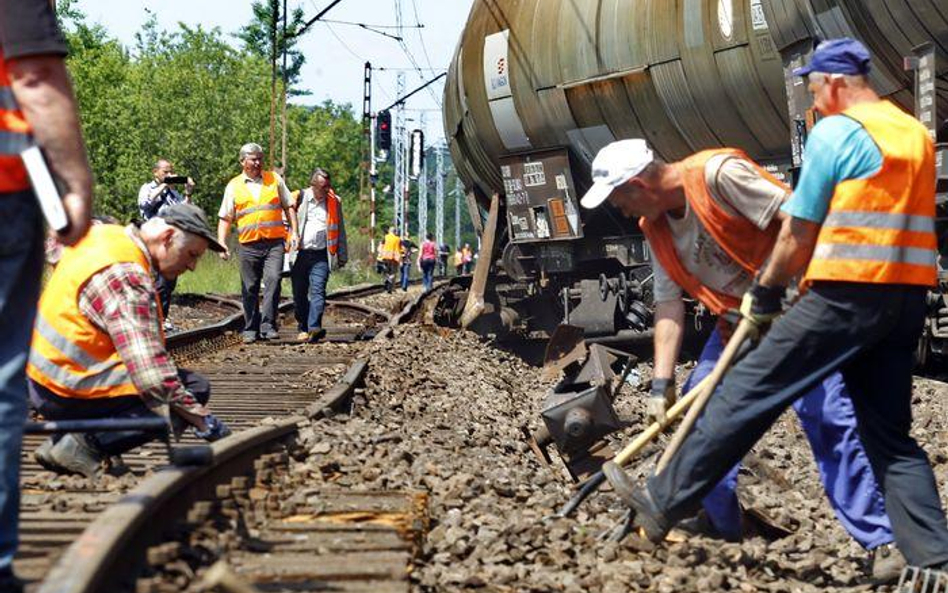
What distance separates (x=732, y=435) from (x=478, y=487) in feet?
4.99

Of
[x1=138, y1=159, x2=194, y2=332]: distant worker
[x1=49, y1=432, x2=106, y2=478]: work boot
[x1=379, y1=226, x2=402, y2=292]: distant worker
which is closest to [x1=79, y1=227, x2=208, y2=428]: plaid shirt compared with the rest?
[x1=49, y1=432, x2=106, y2=478]: work boot

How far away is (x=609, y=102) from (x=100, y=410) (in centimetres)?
796

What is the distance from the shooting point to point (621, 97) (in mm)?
12461

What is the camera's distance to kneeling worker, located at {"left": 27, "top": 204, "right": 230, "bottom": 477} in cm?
526

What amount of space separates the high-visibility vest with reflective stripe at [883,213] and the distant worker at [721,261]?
17.9 inches

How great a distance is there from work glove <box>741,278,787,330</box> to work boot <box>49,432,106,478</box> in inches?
105

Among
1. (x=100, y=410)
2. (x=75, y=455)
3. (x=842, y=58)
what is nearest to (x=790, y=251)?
(x=842, y=58)

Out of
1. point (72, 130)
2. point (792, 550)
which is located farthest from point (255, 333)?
point (72, 130)

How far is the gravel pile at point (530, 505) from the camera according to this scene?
4500 millimetres

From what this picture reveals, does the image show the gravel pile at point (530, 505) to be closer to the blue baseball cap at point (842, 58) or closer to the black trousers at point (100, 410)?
the black trousers at point (100, 410)

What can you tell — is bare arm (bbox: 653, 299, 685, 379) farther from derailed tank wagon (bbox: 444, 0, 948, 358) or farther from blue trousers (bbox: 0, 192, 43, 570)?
derailed tank wagon (bbox: 444, 0, 948, 358)

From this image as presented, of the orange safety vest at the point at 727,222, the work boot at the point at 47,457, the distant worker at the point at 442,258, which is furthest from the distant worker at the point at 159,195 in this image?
the distant worker at the point at 442,258

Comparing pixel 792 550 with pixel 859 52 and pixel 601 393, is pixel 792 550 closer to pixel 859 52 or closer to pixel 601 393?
pixel 601 393

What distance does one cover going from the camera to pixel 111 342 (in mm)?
5477
